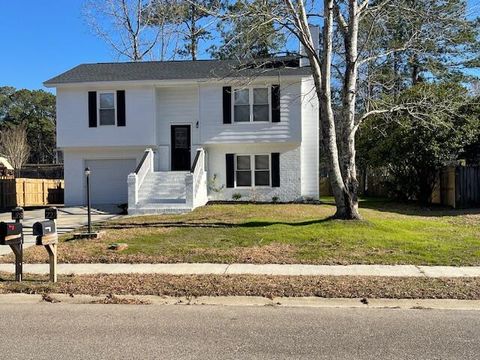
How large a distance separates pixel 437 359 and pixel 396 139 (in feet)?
63.4

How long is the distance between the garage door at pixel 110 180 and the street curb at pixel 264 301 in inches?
644

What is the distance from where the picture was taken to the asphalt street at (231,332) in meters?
5.24

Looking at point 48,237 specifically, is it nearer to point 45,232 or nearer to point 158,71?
point 45,232

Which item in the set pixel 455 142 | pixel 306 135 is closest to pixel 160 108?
pixel 306 135

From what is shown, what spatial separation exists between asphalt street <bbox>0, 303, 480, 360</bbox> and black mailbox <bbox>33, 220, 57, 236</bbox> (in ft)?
4.14

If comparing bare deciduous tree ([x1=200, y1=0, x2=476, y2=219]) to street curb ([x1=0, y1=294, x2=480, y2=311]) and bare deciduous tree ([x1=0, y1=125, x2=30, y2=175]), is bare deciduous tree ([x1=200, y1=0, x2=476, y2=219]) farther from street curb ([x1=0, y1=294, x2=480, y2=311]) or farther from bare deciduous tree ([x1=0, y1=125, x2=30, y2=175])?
bare deciduous tree ([x1=0, y1=125, x2=30, y2=175])

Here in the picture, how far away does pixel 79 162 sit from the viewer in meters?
24.1

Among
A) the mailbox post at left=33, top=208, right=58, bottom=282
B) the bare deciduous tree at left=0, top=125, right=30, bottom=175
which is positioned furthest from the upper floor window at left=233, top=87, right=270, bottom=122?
the bare deciduous tree at left=0, top=125, right=30, bottom=175

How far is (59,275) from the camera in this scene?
9195 millimetres

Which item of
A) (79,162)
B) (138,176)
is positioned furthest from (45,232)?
(79,162)

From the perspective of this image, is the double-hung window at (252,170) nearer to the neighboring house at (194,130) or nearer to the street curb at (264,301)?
the neighboring house at (194,130)

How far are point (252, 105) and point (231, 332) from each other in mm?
17727

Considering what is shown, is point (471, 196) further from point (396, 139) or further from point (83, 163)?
point (83, 163)

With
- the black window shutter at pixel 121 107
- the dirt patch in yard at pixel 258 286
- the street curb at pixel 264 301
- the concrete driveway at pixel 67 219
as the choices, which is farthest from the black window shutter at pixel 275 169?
the street curb at pixel 264 301
